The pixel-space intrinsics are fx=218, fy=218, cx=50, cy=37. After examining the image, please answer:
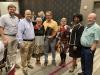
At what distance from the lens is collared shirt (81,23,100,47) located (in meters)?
4.07

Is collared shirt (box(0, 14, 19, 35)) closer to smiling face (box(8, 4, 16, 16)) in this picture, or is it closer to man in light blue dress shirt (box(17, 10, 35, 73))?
smiling face (box(8, 4, 16, 16))

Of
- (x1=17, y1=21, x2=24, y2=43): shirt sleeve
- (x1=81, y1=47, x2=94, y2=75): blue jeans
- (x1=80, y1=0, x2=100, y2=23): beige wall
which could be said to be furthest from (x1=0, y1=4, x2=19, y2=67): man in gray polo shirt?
(x1=80, y1=0, x2=100, y2=23): beige wall

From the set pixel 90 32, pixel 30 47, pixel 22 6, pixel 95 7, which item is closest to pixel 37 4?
pixel 22 6

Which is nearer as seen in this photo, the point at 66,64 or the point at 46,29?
the point at 46,29

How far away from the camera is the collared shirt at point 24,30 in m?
4.68

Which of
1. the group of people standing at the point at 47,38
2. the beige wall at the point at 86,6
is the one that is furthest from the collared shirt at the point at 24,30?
the beige wall at the point at 86,6

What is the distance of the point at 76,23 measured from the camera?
489cm

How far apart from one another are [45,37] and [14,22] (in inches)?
39.9

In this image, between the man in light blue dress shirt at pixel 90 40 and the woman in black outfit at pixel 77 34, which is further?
the woman in black outfit at pixel 77 34

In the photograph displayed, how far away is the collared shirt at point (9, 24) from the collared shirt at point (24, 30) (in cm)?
34

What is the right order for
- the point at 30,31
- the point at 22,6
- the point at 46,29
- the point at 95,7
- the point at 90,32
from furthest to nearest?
the point at 22,6, the point at 95,7, the point at 46,29, the point at 30,31, the point at 90,32

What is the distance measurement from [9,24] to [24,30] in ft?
1.52

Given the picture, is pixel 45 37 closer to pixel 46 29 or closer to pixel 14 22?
pixel 46 29

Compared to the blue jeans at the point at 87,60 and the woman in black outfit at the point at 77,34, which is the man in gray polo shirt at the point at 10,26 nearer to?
the woman in black outfit at the point at 77,34
